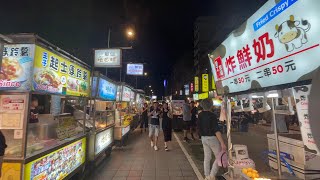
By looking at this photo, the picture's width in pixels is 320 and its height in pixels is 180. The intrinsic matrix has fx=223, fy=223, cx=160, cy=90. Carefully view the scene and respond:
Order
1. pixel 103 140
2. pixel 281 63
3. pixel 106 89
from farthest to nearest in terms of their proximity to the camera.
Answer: pixel 106 89 < pixel 103 140 < pixel 281 63

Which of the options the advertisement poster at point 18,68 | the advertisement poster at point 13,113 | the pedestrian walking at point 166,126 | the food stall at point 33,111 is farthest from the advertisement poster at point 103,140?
the advertisement poster at point 18,68

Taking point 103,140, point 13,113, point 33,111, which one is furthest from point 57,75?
point 103,140

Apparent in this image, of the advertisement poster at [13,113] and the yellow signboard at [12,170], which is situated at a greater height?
the advertisement poster at [13,113]

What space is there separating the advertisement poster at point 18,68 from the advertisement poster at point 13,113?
0.24 m

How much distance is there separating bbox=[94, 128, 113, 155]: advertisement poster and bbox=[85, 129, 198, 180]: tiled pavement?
0.50m

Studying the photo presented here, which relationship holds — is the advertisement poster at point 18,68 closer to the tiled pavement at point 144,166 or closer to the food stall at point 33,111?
the food stall at point 33,111

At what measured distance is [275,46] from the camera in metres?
3.37

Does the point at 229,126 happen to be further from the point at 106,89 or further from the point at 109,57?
the point at 109,57

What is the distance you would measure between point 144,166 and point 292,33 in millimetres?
5901

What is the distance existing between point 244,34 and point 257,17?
56cm

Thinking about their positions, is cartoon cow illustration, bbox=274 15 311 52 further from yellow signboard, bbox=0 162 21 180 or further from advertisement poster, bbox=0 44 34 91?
yellow signboard, bbox=0 162 21 180

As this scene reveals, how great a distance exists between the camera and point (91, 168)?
22.9ft

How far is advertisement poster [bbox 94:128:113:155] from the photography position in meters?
7.45

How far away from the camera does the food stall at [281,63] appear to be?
8.96 feet
